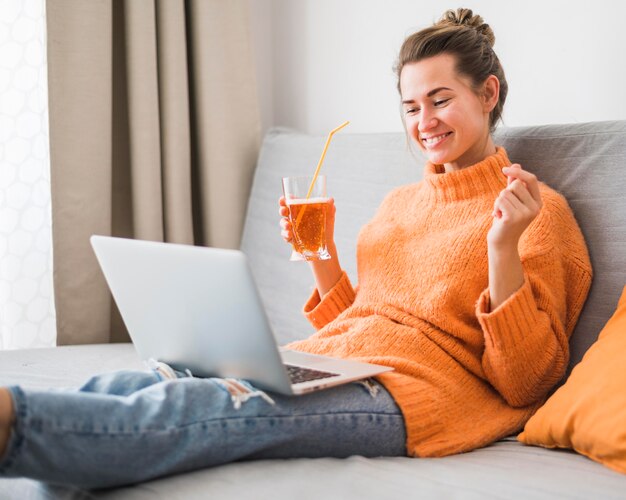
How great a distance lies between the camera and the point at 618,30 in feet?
5.88

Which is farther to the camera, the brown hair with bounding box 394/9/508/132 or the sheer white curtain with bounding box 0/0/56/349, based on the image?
the sheer white curtain with bounding box 0/0/56/349

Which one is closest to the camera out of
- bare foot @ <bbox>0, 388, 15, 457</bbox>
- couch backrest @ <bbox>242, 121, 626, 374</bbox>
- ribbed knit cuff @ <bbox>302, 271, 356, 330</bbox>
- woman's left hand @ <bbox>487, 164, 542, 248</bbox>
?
bare foot @ <bbox>0, 388, 15, 457</bbox>

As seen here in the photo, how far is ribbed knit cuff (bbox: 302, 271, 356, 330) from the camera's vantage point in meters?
1.75

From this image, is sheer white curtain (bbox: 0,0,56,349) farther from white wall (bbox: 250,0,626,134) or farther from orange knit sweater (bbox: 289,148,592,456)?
orange knit sweater (bbox: 289,148,592,456)

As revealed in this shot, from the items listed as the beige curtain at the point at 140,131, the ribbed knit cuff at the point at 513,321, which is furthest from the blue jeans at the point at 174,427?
the beige curtain at the point at 140,131

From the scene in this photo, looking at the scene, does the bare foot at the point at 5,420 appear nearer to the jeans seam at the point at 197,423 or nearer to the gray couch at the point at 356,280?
the jeans seam at the point at 197,423

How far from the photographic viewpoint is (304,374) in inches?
50.4

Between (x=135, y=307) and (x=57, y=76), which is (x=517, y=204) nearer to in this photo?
(x=135, y=307)

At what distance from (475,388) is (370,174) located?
2.32ft

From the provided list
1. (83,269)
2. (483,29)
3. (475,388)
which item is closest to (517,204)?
(475,388)

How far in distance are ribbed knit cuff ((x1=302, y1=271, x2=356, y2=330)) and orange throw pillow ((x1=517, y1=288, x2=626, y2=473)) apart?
1.64 ft

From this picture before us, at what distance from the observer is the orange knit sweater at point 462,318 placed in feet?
4.53

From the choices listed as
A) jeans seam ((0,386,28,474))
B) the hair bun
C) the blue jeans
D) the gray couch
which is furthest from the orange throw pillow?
A: jeans seam ((0,386,28,474))

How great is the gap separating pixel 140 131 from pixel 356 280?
86cm
